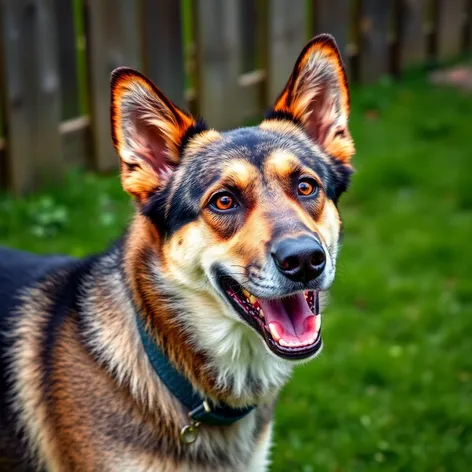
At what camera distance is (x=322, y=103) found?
127 inches

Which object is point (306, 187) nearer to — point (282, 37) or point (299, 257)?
point (299, 257)

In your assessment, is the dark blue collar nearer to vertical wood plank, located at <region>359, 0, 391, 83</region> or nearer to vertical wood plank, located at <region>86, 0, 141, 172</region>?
vertical wood plank, located at <region>86, 0, 141, 172</region>

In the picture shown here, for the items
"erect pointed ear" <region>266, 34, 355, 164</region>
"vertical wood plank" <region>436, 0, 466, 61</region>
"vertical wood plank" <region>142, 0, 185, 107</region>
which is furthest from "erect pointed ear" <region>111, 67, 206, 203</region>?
"vertical wood plank" <region>436, 0, 466, 61</region>

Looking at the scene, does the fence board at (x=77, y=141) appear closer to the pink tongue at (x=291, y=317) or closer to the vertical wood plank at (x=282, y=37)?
the vertical wood plank at (x=282, y=37)

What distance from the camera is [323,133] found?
324 cm

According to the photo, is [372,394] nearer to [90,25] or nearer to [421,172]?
[421,172]

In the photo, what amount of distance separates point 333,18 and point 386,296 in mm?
3567

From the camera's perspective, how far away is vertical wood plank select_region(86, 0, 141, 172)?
5.93 m

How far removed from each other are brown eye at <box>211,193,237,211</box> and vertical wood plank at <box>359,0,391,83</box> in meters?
5.70

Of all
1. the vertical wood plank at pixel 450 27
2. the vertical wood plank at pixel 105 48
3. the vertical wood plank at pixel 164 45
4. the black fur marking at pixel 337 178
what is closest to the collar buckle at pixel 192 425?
the black fur marking at pixel 337 178

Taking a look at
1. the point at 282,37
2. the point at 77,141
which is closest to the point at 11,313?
the point at 77,141

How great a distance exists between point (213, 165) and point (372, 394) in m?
1.92

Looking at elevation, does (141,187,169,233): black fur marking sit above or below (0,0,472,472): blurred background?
above

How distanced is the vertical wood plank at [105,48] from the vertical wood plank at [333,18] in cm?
213
